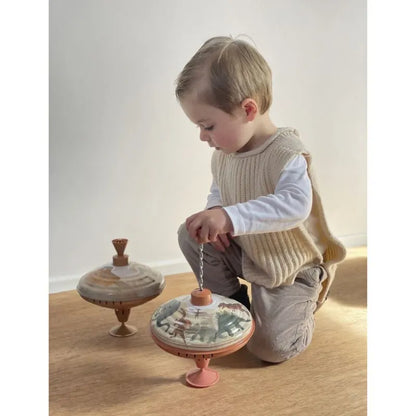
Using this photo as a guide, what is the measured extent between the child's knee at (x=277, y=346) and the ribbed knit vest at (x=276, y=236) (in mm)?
85

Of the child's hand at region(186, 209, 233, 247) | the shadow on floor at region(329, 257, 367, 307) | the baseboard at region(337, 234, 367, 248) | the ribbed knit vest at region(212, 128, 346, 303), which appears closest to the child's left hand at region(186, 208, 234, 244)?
the child's hand at region(186, 209, 233, 247)

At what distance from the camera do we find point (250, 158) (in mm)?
818

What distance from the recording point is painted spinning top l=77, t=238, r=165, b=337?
0.78 metres

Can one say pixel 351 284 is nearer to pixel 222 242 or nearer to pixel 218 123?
pixel 222 242

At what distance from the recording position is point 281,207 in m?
0.73

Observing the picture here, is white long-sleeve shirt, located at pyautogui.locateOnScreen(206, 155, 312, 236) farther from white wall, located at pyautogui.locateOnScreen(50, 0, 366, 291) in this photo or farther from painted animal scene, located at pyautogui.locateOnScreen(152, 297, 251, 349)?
white wall, located at pyautogui.locateOnScreen(50, 0, 366, 291)

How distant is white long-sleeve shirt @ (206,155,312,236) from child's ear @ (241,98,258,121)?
3.7 inches

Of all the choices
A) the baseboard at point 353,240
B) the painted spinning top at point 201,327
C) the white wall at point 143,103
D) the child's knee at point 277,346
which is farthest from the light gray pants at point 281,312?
the baseboard at point 353,240

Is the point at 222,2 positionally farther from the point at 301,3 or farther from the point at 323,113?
the point at 323,113

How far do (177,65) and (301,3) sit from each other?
0.37 meters

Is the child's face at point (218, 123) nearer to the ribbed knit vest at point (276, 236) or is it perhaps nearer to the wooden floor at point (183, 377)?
the ribbed knit vest at point (276, 236)

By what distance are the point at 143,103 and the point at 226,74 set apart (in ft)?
1.36
